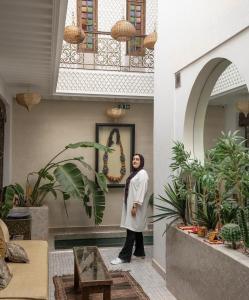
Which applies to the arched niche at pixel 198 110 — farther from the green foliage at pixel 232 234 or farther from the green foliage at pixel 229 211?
the green foliage at pixel 232 234

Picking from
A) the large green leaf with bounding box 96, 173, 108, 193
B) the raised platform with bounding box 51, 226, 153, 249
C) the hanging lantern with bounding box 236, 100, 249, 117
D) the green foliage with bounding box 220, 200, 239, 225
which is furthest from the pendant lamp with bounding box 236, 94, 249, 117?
the raised platform with bounding box 51, 226, 153, 249

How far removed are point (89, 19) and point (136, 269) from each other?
4.59 metres

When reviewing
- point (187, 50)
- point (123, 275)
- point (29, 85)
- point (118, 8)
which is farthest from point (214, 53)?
point (118, 8)

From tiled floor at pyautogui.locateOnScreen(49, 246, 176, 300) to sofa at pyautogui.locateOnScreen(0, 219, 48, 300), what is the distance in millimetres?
529

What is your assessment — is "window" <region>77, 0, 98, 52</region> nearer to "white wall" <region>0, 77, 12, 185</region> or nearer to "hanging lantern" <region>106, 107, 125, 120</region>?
"hanging lantern" <region>106, 107, 125, 120</region>

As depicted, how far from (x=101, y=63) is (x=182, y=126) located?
10.4ft

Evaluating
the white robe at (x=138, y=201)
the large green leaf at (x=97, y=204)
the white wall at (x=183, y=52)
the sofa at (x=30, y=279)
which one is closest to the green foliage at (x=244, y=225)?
the white wall at (x=183, y=52)

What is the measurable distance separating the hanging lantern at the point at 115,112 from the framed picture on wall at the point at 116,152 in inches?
9.7

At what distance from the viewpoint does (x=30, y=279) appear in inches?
119

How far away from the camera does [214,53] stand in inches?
131

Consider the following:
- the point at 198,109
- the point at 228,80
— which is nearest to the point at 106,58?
the point at 198,109

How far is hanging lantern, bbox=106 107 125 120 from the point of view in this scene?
23.2 feet

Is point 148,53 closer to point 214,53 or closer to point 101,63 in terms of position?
point 101,63

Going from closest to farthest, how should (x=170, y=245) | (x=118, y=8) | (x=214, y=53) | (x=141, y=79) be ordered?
1. (x=214, y=53)
2. (x=170, y=245)
3. (x=141, y=79)
4. (x=118, y=8)
